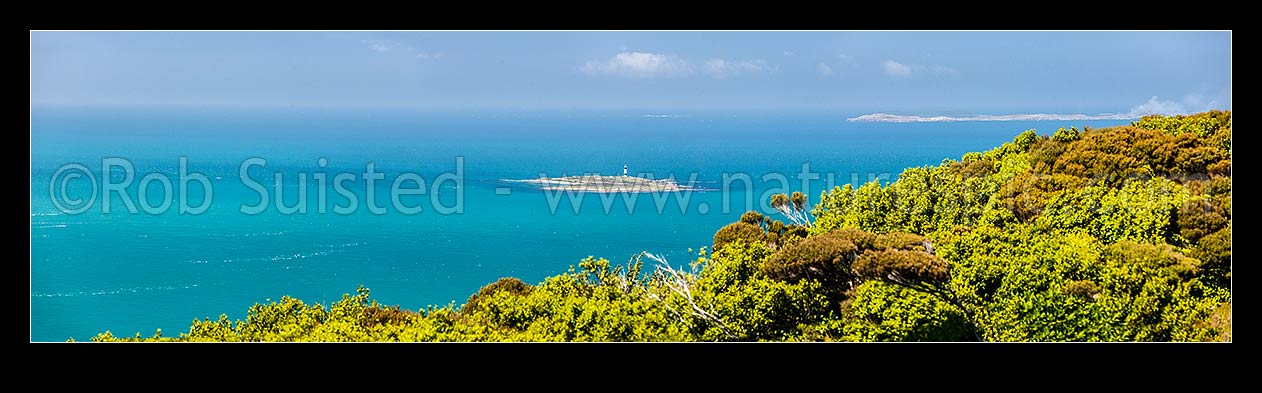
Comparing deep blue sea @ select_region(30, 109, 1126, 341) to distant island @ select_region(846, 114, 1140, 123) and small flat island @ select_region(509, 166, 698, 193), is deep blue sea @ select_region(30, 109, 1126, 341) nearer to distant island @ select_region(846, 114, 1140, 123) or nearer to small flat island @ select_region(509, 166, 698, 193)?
distant island @ select_region(846, 114, 1140, 123)

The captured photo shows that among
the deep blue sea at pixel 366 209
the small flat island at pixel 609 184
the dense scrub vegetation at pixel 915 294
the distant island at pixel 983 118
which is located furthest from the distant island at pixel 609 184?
the dense scrub vegetation at pixel 915 294

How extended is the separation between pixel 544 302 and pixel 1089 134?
35.2ft

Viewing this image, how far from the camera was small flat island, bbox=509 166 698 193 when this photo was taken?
4897 cm

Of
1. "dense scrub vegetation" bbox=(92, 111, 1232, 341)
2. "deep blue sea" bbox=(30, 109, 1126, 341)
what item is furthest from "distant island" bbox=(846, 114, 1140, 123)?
"dense scrub vegetation" bbox=(92, 111, 1232, 341)

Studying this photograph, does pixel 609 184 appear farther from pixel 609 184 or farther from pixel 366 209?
pixel 366 209

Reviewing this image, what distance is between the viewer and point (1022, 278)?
34.1 feet

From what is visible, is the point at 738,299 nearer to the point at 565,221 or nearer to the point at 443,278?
the point at 443,278

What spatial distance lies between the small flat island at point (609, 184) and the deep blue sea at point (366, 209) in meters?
1.72

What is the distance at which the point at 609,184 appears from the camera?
169 ft

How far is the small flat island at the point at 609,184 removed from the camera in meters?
49.0

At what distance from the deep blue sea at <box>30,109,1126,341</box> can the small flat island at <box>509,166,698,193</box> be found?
5.63 ft

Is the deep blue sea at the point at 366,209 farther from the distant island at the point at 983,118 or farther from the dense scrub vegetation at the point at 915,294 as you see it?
the dense scrub vegetation at the point at 915,294

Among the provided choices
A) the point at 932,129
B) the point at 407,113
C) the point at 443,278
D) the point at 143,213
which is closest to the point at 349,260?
the point at 443,278
